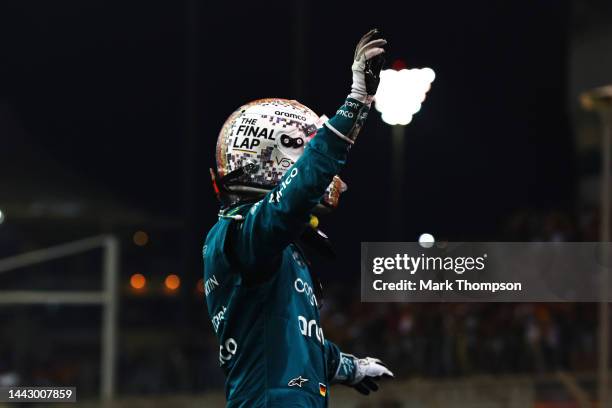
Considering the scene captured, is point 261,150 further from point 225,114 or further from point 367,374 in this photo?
point 225,114

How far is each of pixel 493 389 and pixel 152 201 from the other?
3.39 m

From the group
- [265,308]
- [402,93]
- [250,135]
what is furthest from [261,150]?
[402,93]

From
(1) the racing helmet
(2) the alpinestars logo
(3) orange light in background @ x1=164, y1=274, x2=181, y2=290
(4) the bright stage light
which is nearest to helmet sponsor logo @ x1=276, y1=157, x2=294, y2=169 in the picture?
(1) the racing helmet

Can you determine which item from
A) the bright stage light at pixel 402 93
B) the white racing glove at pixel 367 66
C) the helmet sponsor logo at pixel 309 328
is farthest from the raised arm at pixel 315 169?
the bright stage light at pixel 402 93

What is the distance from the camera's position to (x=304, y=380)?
2.02 meters

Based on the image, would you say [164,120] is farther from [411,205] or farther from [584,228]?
[584,228]

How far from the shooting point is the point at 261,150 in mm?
2111

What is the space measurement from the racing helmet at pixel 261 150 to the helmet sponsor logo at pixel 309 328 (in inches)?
9.0

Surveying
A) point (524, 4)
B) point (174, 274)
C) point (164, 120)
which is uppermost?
point (524, 4)

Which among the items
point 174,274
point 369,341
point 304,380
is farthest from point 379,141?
point 304,380

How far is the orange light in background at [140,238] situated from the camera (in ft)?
28.0

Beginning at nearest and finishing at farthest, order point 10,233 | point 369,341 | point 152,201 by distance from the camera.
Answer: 1. point 369,341
2. point 10,233
3. point 152,201

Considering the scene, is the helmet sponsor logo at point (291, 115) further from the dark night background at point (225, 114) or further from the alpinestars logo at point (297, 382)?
the dark night background at point (225, 114)

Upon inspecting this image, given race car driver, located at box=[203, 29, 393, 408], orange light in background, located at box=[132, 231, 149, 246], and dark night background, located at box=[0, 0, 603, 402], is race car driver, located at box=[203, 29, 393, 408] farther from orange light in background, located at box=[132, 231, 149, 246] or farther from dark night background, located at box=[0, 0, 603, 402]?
orange light in background, located at box=[132, 231, 149, 246]
